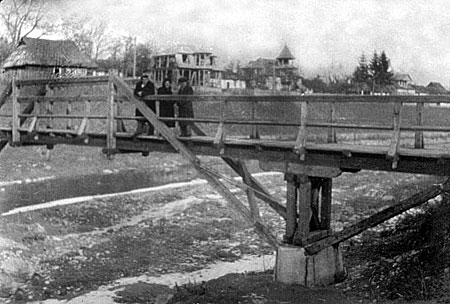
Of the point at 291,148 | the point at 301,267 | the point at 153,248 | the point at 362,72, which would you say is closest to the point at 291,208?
the point at 301,267

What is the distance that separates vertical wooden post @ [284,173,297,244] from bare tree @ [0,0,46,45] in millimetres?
4695

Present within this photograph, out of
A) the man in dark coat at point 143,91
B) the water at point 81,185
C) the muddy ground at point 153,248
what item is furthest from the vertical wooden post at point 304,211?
the water at point 81,185

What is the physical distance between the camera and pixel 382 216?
9203mm

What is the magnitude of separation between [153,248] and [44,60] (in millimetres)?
5283

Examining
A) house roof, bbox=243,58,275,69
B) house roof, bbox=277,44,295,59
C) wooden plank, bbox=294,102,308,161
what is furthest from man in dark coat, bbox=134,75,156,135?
house roof, bbox=243,58,275,69

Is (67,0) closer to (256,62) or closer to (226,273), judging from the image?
(226,273)

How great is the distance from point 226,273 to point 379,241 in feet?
11.5

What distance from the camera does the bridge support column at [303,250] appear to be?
31.4 feet

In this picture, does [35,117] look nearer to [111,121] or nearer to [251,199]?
[111,121]

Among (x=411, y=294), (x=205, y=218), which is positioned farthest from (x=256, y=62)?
(x=411, y=294)

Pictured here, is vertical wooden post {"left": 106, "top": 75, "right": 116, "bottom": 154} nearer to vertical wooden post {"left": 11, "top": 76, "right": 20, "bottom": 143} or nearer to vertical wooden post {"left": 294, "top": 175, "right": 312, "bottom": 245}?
vertical wooden post {"left": 11, "top": 76, "right": 20, "bottom": 143}

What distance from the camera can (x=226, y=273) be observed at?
1144 centimetres

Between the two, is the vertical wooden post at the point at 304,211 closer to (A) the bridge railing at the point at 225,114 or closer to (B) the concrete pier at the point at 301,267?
(B) the concrete pier at the point at 301,267

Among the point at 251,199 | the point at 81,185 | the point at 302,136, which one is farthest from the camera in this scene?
the point at 81,185
